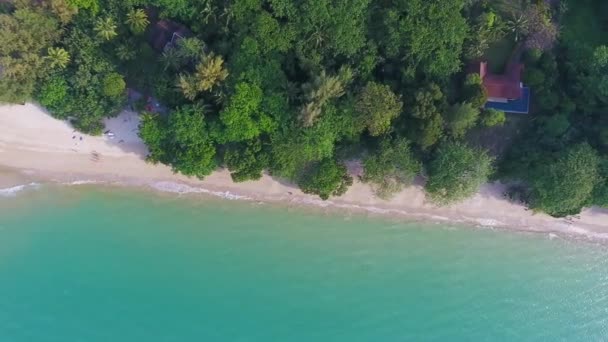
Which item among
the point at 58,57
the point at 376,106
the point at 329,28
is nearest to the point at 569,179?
the point at 376,106

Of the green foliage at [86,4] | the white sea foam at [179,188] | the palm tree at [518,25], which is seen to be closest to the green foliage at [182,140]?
the white sea foam at [179,188]

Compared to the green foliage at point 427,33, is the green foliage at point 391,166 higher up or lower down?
lower down

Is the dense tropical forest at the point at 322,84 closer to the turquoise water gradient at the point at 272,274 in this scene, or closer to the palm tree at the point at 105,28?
the palm tree at the point at 105,28

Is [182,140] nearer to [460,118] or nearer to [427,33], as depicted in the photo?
[427,33]

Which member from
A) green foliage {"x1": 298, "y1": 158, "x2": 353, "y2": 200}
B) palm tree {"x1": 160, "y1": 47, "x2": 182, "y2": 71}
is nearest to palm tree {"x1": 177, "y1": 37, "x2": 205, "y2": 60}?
palm tree {"x1": 160, "y1": 47, "x2": 182, "y2": 71}

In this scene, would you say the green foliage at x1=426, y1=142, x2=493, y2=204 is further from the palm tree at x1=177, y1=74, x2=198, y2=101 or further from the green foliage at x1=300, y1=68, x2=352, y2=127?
the palm tree at x1=177, y1=74, x2=198, y2=101

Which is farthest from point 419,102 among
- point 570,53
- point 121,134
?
Answer: point 121,134

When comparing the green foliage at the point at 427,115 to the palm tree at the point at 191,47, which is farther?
the green foliage at the point at 427,115
